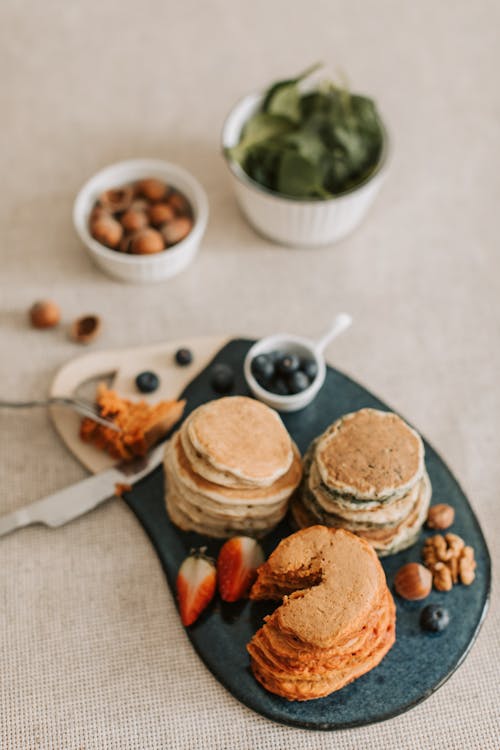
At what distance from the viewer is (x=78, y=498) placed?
1442mm

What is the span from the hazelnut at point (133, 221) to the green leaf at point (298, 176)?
1.07 feet

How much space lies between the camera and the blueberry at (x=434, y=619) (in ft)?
4.32

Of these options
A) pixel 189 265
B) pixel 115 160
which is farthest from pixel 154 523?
pixel 115 160

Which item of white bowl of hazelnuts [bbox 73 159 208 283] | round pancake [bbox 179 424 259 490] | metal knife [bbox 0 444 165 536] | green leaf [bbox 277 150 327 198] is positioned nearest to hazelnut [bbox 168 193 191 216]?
white bowl of hazelnuts [bbox 73 159 208 283]

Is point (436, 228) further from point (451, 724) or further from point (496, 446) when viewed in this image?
point (451, 724)

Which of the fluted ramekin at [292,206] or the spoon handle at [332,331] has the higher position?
the fluted ramekin at [292,206]

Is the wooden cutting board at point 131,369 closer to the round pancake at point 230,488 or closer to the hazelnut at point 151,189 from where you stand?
the round pancake at point 230,488

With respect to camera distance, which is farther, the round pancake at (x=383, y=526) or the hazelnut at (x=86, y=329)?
the hazelnut at (x=86, y=329)

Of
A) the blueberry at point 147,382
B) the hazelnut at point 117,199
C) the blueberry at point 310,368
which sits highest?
the hazelnut at point 117,199

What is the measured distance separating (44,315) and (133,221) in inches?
11.6

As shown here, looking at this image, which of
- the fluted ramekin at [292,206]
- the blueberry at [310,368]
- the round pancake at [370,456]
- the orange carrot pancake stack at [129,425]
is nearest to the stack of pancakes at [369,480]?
the round pancake at [370,456]

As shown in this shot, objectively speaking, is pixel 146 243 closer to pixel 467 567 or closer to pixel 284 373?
pixel 284 373

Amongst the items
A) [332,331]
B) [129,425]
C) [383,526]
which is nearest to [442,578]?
[383,526]

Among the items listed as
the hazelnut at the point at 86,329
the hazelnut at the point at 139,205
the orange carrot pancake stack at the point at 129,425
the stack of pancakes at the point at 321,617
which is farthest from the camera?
the hazelnut at the point at 139,205
